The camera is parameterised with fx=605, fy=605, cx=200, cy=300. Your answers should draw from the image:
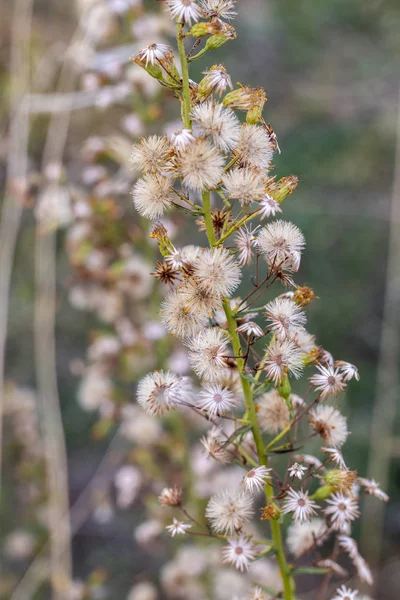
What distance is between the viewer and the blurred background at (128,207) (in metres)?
1.33

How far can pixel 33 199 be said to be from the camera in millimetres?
1274

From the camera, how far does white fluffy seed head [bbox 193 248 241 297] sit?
0.51 meters

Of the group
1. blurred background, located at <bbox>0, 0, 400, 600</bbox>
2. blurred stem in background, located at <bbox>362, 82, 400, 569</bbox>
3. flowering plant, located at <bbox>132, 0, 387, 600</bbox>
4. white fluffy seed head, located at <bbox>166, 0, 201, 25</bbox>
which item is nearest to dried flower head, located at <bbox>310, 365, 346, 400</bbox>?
flowering plant, located at <bbox>132, 0, 387, 600</bbox>

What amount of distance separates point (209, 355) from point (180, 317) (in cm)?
4

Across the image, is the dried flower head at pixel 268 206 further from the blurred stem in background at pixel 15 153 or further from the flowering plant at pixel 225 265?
the blurred stem in background at pixel 15 153

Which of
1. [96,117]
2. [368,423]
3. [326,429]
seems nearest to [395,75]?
[96,117]

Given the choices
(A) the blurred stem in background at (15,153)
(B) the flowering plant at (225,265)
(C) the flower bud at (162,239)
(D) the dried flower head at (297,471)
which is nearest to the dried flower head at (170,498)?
(B) the flowering plant at (225,265)

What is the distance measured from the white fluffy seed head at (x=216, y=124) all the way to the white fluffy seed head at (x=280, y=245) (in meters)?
0.08

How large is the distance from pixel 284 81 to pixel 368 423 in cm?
155

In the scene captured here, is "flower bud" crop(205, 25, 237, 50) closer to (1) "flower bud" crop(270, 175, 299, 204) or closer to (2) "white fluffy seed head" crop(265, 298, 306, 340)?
(1) "flower bud" crop(270, 175, 299, 204)

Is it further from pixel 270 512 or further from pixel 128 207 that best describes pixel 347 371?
pixel 128 207

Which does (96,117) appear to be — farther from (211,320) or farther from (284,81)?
(211,320)

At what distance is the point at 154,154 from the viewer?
53 centimetres

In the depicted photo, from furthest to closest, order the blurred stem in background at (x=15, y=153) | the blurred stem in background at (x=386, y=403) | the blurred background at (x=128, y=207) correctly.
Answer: the blurred stem in background at (x=386, y=403)
the blurred stem in background at (x=15, y=153)
the blurred background at (x=128, y=207)
